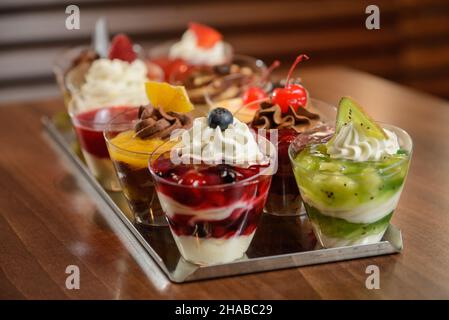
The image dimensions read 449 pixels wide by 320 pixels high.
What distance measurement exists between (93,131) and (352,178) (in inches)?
32.9

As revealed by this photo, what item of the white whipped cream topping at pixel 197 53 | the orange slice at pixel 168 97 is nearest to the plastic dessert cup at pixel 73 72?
the white whipped cream topping at pixel 197 53

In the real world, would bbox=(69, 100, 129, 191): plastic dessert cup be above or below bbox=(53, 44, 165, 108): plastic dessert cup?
below

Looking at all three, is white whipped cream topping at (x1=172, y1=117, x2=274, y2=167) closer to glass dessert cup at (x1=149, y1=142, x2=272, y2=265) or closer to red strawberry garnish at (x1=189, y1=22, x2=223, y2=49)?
glass dessert cup at (x1=149, y1=142, x2=272, y2=265)

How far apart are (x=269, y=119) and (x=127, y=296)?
60cm

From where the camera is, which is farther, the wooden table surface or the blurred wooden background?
the blurred wooden background

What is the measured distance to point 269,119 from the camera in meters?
1.80

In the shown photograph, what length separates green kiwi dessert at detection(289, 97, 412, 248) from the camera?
1498 mm

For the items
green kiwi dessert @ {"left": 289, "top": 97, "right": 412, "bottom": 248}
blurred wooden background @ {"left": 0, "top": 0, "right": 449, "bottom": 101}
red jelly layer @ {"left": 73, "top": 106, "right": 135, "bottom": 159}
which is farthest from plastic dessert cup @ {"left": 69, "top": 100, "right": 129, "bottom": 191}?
blurred wooden background @ {"left": 0, "top": 0, "right": 449, "bottom": 101}

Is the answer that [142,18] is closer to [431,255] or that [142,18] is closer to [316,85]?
[316,85]

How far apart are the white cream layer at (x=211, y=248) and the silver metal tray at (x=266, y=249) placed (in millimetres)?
20

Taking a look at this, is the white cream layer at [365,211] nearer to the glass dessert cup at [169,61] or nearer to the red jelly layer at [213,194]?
the red jelly layer at [213,194]

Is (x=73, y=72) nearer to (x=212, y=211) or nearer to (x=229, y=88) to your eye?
(x=229, y=88)

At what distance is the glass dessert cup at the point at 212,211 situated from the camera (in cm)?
144

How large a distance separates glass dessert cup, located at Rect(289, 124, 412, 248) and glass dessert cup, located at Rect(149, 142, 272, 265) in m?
0.11
